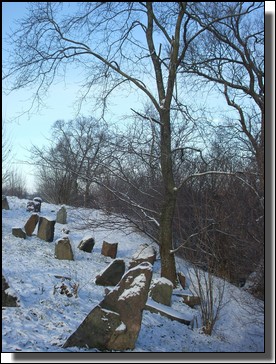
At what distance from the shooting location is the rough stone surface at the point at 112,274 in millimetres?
4566

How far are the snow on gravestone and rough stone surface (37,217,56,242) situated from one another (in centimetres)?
157

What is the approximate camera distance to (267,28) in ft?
13.5

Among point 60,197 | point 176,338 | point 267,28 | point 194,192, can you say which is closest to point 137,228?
point 194,192

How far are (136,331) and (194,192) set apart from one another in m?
2.39

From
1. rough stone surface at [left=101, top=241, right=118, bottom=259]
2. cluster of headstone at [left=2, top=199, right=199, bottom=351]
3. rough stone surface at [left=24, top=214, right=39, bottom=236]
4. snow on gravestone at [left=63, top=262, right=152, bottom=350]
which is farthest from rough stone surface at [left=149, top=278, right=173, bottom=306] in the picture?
rough stone surface at [left=24, top=214, right=39, bottom=236]

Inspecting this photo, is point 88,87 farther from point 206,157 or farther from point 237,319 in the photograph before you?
point 237,319

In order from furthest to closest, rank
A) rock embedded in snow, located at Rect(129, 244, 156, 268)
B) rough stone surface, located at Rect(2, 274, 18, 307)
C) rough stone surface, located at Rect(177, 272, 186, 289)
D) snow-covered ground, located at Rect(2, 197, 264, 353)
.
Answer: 1. rough stone surface, located at Rect(177, 272, 186, 289)
2. rock embedded in snow, located at Rect(129, 244, 156, 268)
3. rough stone surface, located at Rect(2, 274, 18, 307)
4. snow-covered ground, located at Rect(2, 197, 264, 353)

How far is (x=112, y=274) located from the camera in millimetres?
4645

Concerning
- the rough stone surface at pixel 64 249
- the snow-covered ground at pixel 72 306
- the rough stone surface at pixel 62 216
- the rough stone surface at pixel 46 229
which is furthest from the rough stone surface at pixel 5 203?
the rough stone surface at pixel 64 249

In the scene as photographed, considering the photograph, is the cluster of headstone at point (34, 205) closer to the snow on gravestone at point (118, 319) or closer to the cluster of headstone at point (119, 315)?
the cluster of headstone at point (119, 315)

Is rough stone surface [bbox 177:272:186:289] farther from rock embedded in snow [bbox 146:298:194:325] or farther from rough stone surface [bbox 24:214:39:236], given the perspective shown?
rough stone surface [bbox 24:214:39:236]

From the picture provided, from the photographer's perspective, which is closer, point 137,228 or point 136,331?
point 136,331

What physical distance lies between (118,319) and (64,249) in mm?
1505

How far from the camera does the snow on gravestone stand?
353cm
